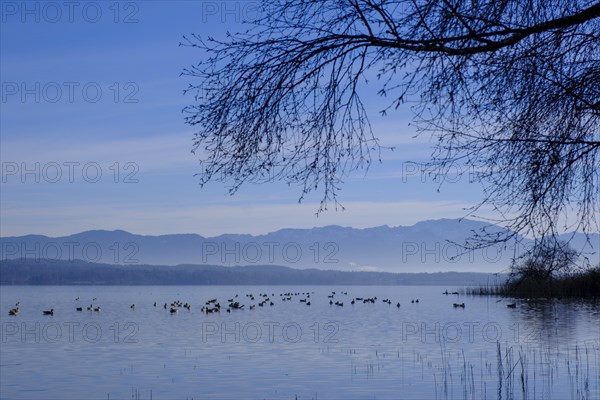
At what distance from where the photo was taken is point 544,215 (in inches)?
339

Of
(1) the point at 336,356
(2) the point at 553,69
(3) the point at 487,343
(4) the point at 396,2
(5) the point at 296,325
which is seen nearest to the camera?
(4) the point at 396,2

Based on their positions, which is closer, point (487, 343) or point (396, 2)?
point (396, 2)

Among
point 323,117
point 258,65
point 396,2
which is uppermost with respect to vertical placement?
point 396,2

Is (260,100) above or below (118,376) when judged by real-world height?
above

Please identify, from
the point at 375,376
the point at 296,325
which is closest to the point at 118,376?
the point at 375,376

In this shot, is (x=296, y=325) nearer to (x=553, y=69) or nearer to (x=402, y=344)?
(x=402, y=344)

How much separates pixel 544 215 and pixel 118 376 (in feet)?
59.6

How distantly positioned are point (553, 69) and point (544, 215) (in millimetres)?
1633

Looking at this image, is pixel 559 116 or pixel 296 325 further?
pixel 296 325

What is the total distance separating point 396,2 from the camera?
8.04m

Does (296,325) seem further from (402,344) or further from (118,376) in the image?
(118,376)

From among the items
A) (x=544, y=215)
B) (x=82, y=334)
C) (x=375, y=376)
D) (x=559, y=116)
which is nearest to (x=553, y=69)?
(x=559, y=116)

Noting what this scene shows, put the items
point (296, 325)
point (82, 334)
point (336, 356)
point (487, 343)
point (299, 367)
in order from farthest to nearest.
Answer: point (296, 325), point (82, 334), point (487, 343), point (336, 356), point (299, 367)

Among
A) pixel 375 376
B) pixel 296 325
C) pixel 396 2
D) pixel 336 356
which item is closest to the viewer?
pixel 396 2
